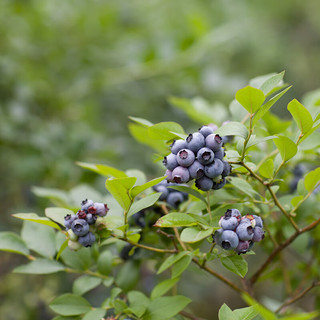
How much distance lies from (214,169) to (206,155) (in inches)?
1.0

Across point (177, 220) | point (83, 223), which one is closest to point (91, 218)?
point (83, 223)

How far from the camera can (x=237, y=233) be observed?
65 centimetres

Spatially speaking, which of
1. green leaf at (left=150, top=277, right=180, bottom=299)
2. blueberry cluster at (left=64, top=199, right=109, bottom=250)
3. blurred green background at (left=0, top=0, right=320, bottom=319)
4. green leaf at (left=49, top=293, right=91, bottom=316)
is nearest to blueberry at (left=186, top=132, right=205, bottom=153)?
blueberry cluster at (left=64, top=199, right=109, bottom=250)

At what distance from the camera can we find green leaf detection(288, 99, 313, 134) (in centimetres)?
68

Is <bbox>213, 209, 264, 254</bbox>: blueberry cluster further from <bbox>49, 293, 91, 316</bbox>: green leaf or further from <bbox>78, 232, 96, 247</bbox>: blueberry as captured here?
<bbox>49, 293, 91, 316</bbox>: green leaf

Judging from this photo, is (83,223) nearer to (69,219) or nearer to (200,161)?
(69,219)

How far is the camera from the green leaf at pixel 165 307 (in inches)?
29.5

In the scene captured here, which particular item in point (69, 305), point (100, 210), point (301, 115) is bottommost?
point (69, 305)

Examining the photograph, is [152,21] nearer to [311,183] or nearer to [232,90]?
[232,90]

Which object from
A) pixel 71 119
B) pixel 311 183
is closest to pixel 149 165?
pixel 71 119

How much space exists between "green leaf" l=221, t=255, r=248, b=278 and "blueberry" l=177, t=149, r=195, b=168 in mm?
190

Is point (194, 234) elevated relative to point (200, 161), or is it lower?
lower

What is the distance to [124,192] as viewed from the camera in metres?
0.69

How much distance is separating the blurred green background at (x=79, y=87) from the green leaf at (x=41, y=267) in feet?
2.78
